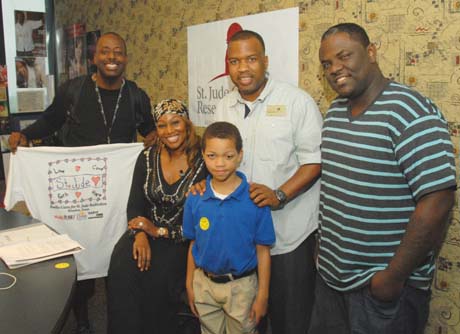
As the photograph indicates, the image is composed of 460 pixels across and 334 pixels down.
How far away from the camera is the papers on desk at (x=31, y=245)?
5.24 feet

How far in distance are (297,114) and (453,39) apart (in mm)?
726

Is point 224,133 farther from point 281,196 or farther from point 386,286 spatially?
point 386,286

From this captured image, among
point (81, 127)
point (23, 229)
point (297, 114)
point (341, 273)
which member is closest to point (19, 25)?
point (81, 127)

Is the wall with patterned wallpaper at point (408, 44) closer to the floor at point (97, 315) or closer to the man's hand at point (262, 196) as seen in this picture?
the man's hand at point (262, 196)

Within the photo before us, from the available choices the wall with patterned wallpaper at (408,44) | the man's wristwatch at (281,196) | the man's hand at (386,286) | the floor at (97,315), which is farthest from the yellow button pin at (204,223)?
the floor at (97,315)

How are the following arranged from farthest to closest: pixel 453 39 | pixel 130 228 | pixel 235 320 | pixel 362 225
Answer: pixel 130 228 < pixel 235 320 < pixel 453 39 < pixel 362 225

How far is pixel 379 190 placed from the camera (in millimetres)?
1557

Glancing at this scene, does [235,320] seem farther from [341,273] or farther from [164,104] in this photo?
[164,104]

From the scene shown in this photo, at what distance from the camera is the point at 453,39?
1.86 metres

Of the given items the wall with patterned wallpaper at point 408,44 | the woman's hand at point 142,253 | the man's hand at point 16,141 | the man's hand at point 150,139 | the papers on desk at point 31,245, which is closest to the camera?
the papers on desk at point 31,245

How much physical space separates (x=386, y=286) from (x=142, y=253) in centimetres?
122

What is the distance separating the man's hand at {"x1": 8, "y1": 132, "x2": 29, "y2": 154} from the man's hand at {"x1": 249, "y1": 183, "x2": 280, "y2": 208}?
59.0 inches

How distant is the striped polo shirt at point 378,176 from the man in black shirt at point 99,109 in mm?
1438

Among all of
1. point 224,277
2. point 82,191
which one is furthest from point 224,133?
point 82,191
